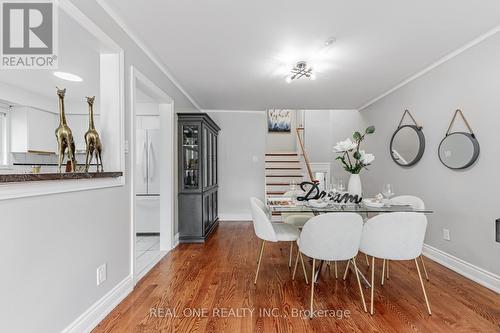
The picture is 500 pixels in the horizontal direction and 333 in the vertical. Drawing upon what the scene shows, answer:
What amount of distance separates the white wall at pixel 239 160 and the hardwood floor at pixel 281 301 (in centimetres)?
245

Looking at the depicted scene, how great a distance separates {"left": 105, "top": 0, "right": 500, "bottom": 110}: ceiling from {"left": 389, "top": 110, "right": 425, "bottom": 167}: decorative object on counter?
726 millimetres

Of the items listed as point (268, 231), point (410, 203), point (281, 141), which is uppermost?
point (281, 141)

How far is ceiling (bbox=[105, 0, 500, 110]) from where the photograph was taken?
6.61 ft

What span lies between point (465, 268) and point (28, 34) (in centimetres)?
459

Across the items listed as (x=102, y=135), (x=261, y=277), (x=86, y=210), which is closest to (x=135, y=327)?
(x=86, y=210)

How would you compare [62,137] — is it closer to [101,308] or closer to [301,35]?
[101,308]

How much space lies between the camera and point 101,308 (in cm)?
192

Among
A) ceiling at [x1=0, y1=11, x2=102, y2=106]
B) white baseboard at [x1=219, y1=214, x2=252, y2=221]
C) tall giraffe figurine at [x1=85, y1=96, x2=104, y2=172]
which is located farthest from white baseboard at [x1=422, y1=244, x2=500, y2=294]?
ceiling at [x1=0, y1=11, x2=102, y2=106]

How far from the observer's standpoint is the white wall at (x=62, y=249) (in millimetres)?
1258

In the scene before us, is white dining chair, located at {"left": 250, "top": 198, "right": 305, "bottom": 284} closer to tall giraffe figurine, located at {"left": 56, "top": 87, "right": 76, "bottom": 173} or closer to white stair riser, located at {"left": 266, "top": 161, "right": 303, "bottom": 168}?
tall giraffe figurine, located at {"left": 56, "top": 87, "right": 76, "bottom": 173}

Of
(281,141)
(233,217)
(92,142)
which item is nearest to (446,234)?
(233,217)

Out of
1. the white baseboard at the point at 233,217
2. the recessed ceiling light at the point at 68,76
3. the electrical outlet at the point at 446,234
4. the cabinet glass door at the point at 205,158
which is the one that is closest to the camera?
the electrical outlet at the point at 446,234

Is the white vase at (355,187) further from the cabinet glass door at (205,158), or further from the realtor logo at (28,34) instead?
the realtor logo at (28,34)

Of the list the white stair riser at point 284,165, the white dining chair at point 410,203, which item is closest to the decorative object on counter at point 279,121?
the white stair riser at point 284,165
